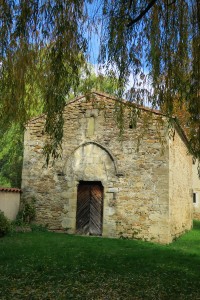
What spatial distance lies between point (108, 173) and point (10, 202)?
3743 millimetres

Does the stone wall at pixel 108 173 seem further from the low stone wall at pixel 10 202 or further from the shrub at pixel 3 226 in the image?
the shrub at pixel 3 226

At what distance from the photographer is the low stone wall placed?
11.9 metres

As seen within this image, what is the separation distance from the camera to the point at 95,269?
6859 millimetres

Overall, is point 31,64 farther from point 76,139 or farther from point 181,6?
point 76,139

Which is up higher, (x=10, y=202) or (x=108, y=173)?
(x=108, y=173)

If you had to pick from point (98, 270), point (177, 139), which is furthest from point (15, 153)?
point (98, 270)

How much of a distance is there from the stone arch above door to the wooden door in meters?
0.37

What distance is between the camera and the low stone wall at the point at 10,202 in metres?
11.9

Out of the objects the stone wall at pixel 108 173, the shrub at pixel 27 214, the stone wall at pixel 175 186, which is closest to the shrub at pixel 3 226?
the shrub at pixel 27 214

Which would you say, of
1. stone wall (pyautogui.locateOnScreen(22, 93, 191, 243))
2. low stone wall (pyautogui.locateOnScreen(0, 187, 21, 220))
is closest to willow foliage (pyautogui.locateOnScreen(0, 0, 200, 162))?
stone wall (pyautogui.locateOnScreen(22, 93, 191, 243))

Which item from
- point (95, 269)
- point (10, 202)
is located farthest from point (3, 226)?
point (95, 269)

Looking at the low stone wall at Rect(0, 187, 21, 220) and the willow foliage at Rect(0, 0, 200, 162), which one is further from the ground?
the willow foliage at Rect(0, 0, 200, 162)

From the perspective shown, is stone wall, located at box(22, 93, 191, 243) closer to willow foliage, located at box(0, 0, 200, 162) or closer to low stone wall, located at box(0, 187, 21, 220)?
low stone wall, located at box(0, 187, 21, 220)

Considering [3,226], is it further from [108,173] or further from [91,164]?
[108,173]
